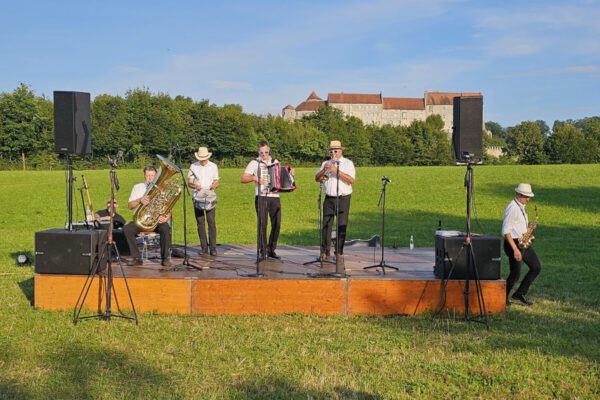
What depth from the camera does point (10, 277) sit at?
10344mm

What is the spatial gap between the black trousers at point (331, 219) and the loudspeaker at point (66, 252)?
3.48 meters

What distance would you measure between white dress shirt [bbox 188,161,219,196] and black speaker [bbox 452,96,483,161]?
399 cm

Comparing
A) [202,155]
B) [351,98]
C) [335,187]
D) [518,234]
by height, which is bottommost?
[518,234]

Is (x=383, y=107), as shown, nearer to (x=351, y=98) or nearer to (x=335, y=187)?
(x=351, y=98)

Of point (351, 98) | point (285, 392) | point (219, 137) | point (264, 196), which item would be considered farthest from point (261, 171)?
point (351, 98)

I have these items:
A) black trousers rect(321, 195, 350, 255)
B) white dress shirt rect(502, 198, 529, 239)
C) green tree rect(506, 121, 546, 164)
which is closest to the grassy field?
white dress shirt rect(502, 198, 529, 239)

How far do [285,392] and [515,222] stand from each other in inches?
184

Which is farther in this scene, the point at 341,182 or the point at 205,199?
the point at 205,199

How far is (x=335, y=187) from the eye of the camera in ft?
30.8

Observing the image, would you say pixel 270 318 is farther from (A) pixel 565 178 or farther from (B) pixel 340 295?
(A) pixel 565 178

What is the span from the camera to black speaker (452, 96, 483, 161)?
8.00 metres

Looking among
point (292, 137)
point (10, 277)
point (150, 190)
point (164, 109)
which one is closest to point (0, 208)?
point (10, 277)

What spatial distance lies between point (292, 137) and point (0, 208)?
56.7 m

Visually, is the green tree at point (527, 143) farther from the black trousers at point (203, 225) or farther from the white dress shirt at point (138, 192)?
the white dress shirt at point (138, 192)
